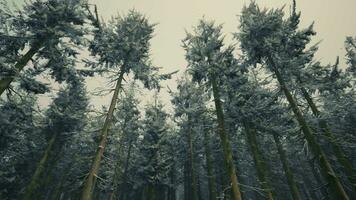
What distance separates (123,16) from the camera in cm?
1518

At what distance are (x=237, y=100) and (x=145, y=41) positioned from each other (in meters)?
8.13

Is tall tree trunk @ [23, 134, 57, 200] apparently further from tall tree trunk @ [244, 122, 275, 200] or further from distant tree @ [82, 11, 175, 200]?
tall tree trunk @ [244, 122, 275, 200]

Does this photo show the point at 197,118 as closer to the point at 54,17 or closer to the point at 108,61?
the point at 108,61

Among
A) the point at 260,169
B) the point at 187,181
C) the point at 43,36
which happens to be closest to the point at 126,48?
the point at 43,36

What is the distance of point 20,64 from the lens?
12.6 meters

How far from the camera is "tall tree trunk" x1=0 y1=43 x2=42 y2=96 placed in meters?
11.6

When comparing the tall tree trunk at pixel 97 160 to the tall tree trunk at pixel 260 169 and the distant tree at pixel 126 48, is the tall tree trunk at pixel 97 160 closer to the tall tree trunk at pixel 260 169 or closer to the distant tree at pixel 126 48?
the distant tree at pixel 126 48

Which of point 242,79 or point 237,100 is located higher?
point 242,79

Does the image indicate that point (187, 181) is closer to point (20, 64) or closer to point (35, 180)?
point (35, 180)

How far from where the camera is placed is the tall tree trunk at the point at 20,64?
11.6 m

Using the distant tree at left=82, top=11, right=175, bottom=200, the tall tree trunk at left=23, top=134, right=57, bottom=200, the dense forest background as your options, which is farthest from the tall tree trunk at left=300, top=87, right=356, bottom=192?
the tall tree trunk at left=23, top=134, right=57, bottom=200

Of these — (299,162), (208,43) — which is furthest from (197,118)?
(299,162)

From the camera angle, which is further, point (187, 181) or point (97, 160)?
point (187, 181)

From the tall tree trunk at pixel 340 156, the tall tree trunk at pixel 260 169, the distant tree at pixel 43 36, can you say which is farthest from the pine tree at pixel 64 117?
the tall tree trunk at pixel 340 156
